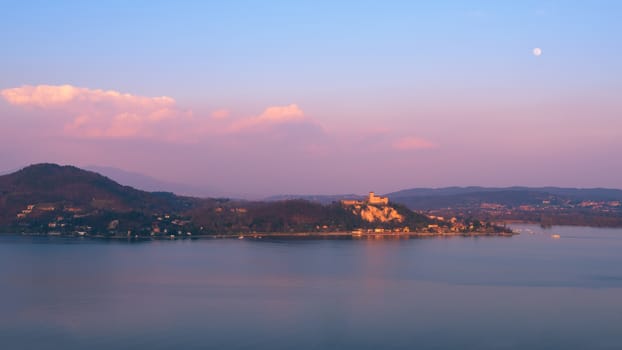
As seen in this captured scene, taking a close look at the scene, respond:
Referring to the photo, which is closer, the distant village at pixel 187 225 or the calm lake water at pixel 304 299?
the calm lake water at pixel 304 299

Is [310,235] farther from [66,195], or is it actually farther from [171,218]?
[66,195]

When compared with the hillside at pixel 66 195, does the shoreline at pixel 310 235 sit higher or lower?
lower

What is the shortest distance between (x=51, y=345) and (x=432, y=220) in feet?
79.0

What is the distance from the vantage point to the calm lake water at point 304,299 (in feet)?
28.8

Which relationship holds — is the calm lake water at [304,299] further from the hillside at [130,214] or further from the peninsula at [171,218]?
the hillside at [130,214]

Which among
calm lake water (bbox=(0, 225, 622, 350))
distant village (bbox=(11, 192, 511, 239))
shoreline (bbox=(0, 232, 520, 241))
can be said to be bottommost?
calm lake water (bbox=(0, 225, 622, 350))

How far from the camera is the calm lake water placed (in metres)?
8.78

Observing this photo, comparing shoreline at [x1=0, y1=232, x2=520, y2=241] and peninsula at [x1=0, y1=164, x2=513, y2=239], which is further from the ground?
peninsula at [x1=0, y1=164, x2=513, y2=239]

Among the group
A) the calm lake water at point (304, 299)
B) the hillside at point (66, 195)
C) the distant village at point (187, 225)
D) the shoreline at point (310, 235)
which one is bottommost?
the calm lake water at point (304, 299)

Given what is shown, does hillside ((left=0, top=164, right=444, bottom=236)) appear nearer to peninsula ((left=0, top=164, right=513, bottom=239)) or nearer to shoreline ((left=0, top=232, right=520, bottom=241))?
peninsula ((left=0, top=164, right=513, bottom=239))

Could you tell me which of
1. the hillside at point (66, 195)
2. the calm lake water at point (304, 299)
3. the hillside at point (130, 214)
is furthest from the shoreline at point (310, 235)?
the calm lake water at point (304, 299)

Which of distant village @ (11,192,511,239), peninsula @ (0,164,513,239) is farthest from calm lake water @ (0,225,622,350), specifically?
peninsula @ (0,164,513,239)

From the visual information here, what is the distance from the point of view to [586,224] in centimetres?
3819

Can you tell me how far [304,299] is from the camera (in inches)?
452
